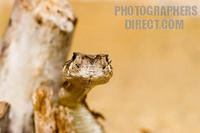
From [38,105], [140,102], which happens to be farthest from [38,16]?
[140,102]

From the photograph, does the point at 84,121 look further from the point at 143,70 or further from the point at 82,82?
the point at 143,70

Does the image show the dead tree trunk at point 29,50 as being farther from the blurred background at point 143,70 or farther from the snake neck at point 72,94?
→ the blurred background at point 143,70

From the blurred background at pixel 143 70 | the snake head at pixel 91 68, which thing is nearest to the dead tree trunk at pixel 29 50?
the snake head at pixel 91 68

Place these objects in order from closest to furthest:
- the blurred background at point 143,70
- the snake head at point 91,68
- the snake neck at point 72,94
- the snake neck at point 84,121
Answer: the snake head at point 91,68
the snake neck at point 72,94
the snake neck at point 84,121
the blurred background at point 143,70

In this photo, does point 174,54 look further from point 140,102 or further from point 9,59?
point 9,59

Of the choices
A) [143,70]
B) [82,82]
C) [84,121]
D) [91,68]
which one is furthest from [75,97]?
[143,70]

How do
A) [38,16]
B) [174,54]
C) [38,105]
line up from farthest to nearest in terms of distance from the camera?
[174,54]
[38,16]
[38,105]

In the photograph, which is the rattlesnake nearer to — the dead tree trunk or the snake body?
the snake body
